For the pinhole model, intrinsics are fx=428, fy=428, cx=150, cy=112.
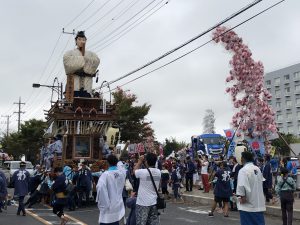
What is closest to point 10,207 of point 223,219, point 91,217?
point 91,217

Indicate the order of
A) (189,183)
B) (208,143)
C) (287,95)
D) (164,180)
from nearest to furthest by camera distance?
(164,180) < (189,183) < (208,143) < (287,95)

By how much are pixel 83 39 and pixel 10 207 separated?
8.79 meters

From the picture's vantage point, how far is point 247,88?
2708cm

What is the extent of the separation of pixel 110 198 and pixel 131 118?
3447cm

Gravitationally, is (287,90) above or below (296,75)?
below

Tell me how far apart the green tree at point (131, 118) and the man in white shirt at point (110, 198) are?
109 ft

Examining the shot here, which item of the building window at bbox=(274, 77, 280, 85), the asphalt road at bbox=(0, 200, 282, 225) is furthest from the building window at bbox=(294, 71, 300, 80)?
the asphalt road at bbox=(0, 200, 282, 225)

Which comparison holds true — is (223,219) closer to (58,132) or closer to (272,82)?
(58,132)

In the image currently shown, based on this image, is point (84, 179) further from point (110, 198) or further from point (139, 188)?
point (110, 198)

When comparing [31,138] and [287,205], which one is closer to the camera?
[287,205]

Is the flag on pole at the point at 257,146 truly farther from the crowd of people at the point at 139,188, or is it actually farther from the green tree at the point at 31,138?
A: the green tree at the point at 31,138

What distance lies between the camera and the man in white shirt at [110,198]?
684cm

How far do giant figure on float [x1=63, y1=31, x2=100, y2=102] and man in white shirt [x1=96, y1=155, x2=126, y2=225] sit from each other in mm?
12838

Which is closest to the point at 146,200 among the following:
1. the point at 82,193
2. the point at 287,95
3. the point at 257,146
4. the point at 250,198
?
the point at 250,198
